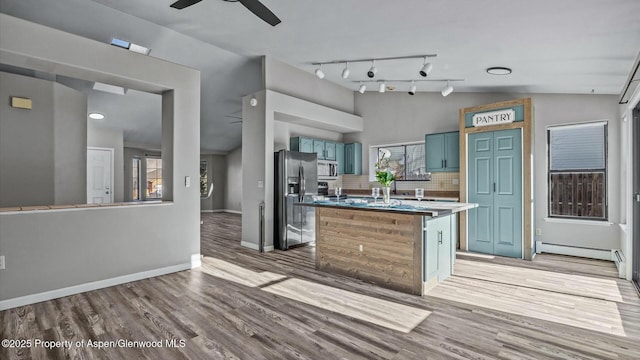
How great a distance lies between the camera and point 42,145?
14.5 ft

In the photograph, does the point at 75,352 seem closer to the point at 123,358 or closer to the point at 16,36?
the point at 123,358

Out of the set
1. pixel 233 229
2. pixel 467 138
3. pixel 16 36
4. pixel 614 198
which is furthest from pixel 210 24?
pixel 614 198

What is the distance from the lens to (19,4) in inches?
150

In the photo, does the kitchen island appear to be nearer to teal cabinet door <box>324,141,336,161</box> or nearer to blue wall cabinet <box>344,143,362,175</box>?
teal cabinet door <box>324,141,336,161</box>

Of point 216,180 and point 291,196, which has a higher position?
point 216,180

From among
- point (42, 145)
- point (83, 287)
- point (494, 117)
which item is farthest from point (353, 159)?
point (42, 145)

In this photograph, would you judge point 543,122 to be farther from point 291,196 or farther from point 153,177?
point 153,177

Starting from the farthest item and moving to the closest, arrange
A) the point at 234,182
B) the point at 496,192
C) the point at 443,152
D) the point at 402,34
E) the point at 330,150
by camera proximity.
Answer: the point at 234,182 < the point at 330,150 < the point at 443,152 < the point at 496,192 < the point at 402,34

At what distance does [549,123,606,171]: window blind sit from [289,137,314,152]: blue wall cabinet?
13.6 feet

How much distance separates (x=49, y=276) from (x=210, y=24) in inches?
→ 134

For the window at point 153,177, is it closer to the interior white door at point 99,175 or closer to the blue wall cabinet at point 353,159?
the interior white door at point 99,175

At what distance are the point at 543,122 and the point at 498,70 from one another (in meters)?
1.57

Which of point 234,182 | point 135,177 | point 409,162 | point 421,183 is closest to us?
point 421,183

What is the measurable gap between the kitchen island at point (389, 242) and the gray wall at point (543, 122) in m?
2.38
